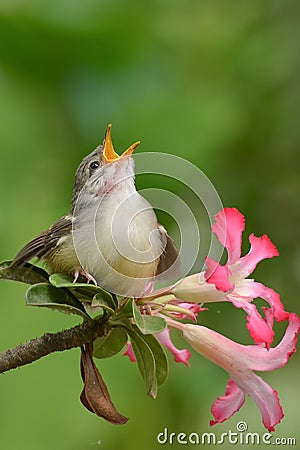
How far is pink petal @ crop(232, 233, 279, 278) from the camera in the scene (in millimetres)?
767

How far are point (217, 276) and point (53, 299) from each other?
148 millimetres

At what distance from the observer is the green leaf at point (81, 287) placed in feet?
2.38

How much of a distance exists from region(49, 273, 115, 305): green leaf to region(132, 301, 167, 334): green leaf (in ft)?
0.11

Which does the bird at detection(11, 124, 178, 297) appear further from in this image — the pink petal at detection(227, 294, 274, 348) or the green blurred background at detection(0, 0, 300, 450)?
the green blurred background at detection(0, 0, 300, 450)

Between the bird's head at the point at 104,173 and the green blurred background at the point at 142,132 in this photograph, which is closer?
the bird's head at the point at 104,173

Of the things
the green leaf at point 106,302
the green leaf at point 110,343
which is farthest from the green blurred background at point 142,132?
the green leaf at point 106,302

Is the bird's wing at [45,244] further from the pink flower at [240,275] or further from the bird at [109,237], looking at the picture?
the pink flower at [240,275]

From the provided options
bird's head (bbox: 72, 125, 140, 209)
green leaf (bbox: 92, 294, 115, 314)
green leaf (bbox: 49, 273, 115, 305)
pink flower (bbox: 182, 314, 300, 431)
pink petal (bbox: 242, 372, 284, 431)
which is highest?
bird's head (bbox: 72, 125, 140, 209)

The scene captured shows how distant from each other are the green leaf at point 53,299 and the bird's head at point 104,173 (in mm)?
80

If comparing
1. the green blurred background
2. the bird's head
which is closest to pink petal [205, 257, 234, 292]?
the bird's head

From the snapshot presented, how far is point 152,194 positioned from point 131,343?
142mm

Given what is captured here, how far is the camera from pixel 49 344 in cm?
74

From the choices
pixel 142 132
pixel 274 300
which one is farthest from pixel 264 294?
pixel 142 132

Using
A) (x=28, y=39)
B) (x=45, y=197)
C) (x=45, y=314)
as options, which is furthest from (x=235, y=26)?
(x=45, y=314)
